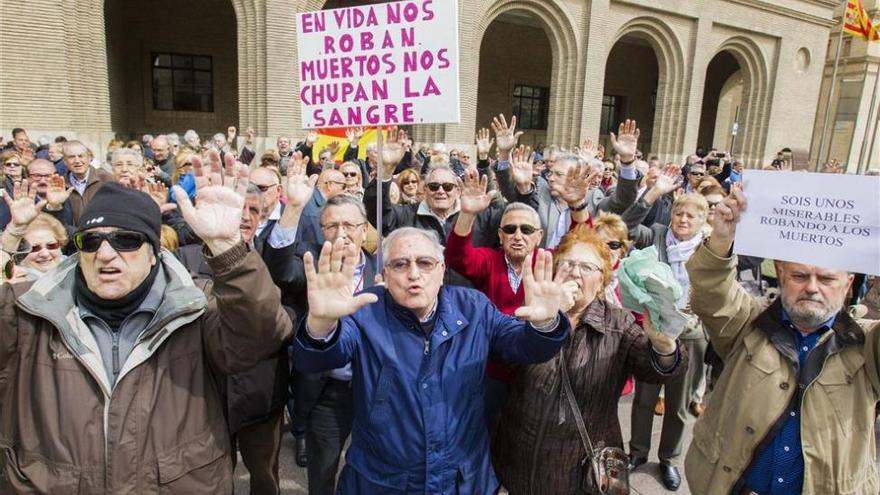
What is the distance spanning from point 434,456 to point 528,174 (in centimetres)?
241

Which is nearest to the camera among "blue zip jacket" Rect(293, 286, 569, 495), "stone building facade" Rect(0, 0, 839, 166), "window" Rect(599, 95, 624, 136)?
"blue zip jacket" Rect(293, 286, 569, 495)

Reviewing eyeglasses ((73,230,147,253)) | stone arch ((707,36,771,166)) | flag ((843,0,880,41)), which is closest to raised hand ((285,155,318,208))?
eyeglasses ((73,230,147,253))

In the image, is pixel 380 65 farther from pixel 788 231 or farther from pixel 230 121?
pixel 230 121

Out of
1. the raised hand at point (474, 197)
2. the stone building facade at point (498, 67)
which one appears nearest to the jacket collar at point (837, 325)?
the raised hand at point (474, 197)

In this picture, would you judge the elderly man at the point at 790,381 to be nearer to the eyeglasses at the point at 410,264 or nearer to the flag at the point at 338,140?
the eyeglasses at the point at 410,264

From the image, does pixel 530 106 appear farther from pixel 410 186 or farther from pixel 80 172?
pixel 80 172

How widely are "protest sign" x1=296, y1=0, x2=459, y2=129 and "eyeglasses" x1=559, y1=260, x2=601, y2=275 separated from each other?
1.17 metres

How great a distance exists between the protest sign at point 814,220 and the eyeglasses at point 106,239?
6.66 ft

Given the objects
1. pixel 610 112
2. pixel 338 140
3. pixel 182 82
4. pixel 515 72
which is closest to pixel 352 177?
pixel 338 140

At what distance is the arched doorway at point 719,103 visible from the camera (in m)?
26.6

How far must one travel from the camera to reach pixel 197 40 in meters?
16.6

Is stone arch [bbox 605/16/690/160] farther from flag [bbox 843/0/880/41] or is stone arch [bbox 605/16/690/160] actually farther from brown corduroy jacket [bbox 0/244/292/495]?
brown corduroy jacket [bbox 0/244/292/495]

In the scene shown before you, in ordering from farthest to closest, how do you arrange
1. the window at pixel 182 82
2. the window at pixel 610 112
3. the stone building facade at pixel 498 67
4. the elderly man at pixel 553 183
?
1. the window at pixel 610 112
2. the window at pixel 182 82
3. the stone building facade at pixel 498 67
4. the elderly man at pixel 553 183

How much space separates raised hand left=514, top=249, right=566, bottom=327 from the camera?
5.88 feet
